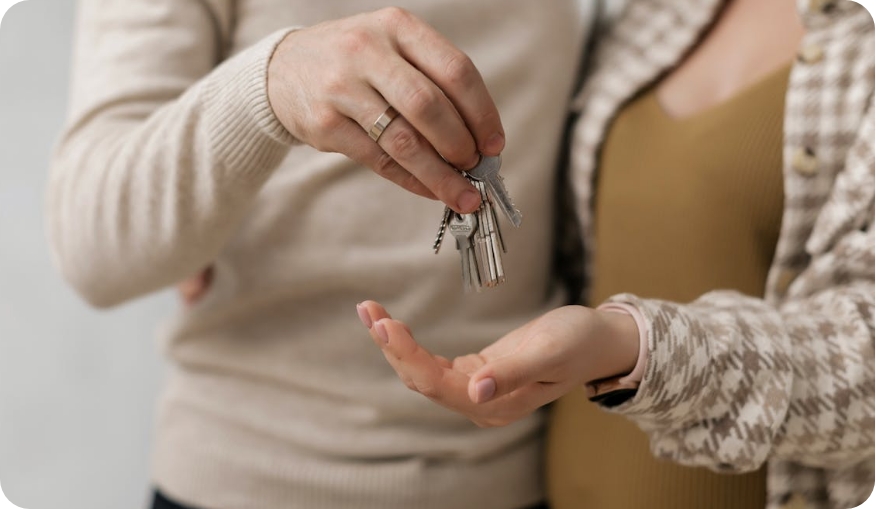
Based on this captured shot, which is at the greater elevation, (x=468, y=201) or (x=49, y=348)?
(x=468, y=201)

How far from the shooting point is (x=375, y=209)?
0.59 metres

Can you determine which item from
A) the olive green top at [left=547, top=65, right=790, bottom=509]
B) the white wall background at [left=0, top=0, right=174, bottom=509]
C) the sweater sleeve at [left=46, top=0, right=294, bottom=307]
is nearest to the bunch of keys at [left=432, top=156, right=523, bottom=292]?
the sweater sleeve at [left=46, top=0, right=294, bottom=307]

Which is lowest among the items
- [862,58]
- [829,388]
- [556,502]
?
[556,502]

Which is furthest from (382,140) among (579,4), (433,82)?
(579,4)

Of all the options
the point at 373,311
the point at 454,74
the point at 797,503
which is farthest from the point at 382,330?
the point at 797,503

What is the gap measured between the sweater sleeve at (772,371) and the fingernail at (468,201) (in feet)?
0.36

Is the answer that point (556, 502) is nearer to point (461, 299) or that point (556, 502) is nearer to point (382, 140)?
point (461, 299)

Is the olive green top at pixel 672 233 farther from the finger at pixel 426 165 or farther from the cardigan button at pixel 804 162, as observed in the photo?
the finger at pixel 426 165

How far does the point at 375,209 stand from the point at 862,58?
320 mm

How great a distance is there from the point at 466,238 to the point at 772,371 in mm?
183

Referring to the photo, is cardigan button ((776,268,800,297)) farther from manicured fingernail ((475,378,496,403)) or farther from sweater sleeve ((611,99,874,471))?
manicured fingernail ((475,378,496,403))

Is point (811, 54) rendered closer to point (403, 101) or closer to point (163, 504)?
point (403, 101)

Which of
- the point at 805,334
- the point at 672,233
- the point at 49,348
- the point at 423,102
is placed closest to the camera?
the point at 423,102

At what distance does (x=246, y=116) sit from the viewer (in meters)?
0.43
